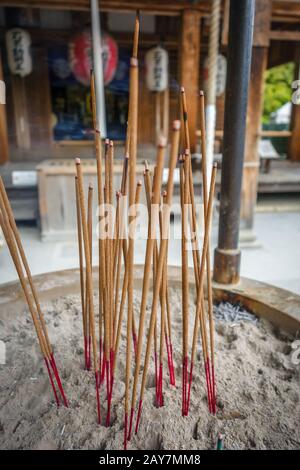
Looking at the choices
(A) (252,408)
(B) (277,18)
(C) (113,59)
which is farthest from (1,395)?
(C) (113,59)

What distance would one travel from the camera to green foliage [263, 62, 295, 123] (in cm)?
961

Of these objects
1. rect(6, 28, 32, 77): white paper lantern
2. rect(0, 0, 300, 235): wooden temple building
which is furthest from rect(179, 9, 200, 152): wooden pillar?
rect(6, 28, 32, 77): white paper lantern

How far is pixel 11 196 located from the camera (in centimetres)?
404

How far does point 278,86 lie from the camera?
383 inches

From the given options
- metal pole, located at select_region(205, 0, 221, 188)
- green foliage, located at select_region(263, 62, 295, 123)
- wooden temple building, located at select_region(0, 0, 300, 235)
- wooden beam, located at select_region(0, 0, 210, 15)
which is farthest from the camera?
green foliage, located at select_region(263, 62, 295, 123)

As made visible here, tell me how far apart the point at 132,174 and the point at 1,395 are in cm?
84

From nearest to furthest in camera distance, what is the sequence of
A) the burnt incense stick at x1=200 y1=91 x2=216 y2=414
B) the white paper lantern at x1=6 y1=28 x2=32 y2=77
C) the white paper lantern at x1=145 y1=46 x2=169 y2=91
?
the burnt incense stick at x1=200 y1=91 x2=216 y2=414, the white paper lantern at x1=6 y1=28 x2=32 y2=77, the white paper lantern at x1=145 y1=46 x2=169 y2=91

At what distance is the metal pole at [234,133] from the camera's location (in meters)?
1.40

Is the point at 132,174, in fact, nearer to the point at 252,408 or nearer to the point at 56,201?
the point at 252,408

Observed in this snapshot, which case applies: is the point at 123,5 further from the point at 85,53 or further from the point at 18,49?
the point at 18,49

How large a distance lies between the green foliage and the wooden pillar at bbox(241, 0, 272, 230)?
713 cm

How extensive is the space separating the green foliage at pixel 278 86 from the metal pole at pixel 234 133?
9198 mm

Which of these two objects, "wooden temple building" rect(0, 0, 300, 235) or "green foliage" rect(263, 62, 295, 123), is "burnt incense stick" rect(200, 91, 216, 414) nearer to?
"wooden temple building" rect(0, 0, 300, 235)

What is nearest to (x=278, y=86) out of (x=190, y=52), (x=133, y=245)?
(x=190, y=52)
